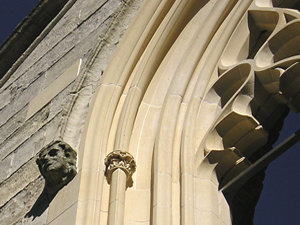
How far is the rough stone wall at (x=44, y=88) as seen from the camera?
6.00m

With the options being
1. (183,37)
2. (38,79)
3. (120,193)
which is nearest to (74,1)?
(38,79)

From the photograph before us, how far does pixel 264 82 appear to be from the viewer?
5516 mm

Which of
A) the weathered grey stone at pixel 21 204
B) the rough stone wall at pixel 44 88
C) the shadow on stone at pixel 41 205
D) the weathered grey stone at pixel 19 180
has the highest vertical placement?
the rough stone wall at pixel 44 88

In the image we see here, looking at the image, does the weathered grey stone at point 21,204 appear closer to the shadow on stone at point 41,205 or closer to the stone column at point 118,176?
the shadow on stone at point 41,205

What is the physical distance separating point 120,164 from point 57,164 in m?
0.47

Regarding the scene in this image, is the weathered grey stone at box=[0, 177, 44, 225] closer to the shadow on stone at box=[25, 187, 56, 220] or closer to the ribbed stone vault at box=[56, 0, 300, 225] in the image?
the shadow on stone at box=[25, 187, 56, 220]

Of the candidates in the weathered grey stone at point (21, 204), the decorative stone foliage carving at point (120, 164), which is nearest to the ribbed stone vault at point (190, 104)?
the decorative stone foliage carving at point (120, 164)

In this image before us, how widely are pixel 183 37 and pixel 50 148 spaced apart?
Answer: 4.49ft

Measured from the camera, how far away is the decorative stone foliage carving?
17.5ft

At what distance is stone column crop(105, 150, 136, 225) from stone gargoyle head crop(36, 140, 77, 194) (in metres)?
0.29

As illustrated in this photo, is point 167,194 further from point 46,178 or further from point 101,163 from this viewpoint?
point 46,178

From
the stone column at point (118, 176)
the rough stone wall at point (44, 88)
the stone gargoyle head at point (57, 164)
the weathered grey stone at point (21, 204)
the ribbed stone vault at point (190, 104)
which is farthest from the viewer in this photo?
the rough stone wall at point (44, 88)

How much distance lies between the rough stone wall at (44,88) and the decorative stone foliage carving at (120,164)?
50 cm

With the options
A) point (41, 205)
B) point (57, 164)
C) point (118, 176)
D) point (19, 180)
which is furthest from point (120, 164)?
point (19, 180)
